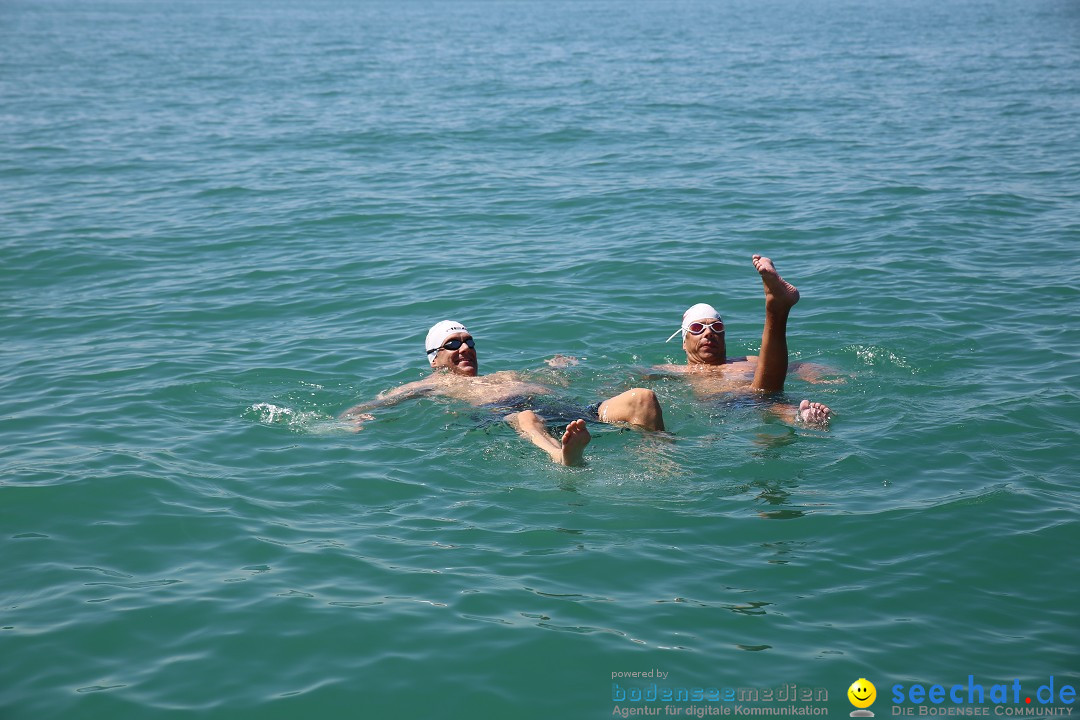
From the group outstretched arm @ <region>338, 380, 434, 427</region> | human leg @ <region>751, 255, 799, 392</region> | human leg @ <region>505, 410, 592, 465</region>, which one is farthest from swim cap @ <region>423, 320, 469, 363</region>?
human leg @ <region>751, 255, 799, 392</region>

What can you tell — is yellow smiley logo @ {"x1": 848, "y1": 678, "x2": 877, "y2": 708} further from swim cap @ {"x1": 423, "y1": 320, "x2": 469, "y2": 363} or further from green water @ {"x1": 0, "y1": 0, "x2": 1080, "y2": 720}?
swim cap @ {"x1": 423, "y1": 320, "x2": 469, "y2": 363}

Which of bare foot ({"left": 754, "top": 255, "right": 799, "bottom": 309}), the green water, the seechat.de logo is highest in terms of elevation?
bare foot ({"left": 754, "top": 255, "right": 799, "bottom": 309})

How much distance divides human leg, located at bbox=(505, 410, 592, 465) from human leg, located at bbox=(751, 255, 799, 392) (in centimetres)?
189

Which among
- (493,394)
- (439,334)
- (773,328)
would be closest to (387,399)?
(439,334)

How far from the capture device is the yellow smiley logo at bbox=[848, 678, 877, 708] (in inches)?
221

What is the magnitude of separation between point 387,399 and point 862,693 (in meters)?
5.65

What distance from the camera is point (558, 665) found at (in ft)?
19.9

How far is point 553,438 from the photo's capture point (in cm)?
883

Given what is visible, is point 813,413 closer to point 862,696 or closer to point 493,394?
point 493,394

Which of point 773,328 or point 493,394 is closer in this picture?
point 773,328

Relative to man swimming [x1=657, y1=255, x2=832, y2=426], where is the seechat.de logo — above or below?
below

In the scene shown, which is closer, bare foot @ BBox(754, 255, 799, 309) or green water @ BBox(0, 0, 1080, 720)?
green water @ BBox(0, 0, 1080, 720)

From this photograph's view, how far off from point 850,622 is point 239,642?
391 centimetres

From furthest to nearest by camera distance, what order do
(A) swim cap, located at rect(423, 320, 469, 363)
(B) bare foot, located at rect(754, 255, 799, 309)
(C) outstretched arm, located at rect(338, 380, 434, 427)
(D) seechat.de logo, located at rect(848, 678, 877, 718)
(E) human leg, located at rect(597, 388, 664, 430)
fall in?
1. (A) swim cap, located at rect(423, 320, 469, 363)
2. (C) outstretched arm, located at rect(338, 380, 434, 427)
3. (E) human leg, located at rect(597, 388, 664, 430)
4. (B) bare foot, located at rect(754, 255, 799, 309)
5. (D) seechat.de logo, located at rect(848, 678, 877, 718)
